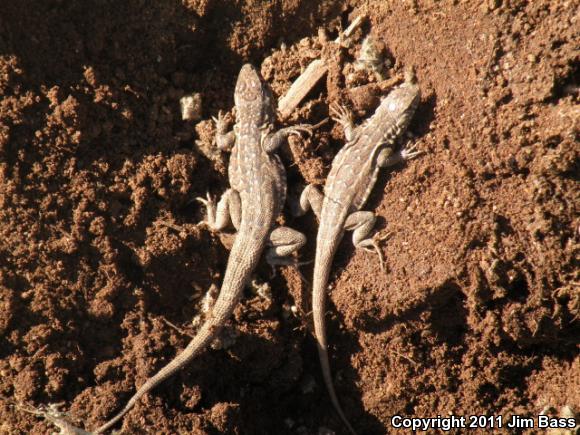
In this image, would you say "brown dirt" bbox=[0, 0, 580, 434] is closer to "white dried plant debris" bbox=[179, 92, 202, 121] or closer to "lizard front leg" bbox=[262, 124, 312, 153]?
"white dried plant debris" bbox=[179, 92, 202, 121]

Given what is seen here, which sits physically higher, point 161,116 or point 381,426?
point 161,116

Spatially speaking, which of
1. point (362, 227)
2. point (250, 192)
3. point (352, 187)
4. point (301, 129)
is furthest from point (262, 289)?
point (301, 129)

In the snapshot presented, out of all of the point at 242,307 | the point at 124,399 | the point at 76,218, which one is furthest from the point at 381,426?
the point at 76,218

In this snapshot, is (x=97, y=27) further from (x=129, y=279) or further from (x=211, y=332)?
(x=211, y=332)

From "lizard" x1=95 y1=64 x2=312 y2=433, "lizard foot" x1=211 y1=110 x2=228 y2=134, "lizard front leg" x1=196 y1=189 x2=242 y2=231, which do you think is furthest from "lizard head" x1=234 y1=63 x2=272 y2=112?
"lizard front leg" x1=196 y1=189 x2=242 y2=231

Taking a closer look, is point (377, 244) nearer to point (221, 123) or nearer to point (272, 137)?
point (272, 137)
